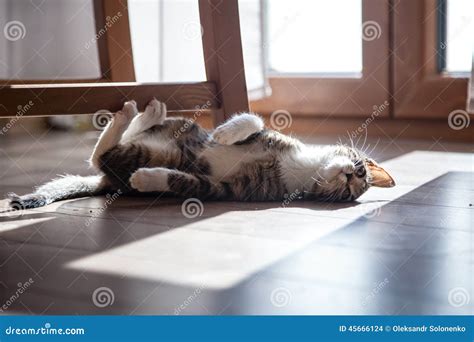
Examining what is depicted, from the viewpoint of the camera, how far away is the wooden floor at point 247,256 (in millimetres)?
1097

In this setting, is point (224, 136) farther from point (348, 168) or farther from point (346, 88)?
point (346, 88)

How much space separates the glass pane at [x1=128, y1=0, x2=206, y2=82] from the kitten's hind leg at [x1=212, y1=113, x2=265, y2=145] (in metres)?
1.03

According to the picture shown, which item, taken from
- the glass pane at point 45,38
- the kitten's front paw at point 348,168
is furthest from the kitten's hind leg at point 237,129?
the glass pane at point 45,38

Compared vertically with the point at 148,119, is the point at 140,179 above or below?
below

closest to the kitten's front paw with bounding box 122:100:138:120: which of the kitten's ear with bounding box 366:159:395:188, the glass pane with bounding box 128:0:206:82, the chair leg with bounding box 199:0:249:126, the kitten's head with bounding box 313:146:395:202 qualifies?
the chair leg with bounding box 199:0:249:126

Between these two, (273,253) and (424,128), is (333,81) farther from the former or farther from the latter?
(273,253)

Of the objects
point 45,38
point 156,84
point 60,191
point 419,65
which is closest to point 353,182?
point 156,84

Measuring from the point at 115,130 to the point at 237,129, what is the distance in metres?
0.31

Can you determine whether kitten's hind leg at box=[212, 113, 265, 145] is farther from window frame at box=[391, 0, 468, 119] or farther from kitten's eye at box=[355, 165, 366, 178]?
window frame at box=[391, 0, 468, 119]

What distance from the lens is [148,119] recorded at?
1.93 meters

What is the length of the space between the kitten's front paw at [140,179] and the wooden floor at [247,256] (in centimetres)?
5

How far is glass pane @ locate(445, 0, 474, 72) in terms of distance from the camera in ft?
9.42

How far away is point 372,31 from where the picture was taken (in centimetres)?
304

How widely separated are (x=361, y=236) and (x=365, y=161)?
0.50m
